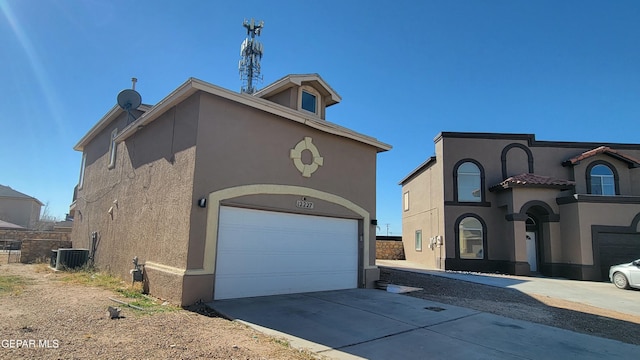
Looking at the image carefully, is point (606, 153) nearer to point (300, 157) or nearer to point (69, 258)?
point (300, 157)

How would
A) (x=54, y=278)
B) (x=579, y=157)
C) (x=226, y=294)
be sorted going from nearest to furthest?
(x=226, y=294) → (x=54, y=278) → (x=579, y=157)

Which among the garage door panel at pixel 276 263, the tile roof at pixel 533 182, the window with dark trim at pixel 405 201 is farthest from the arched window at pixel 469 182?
the garage door panel at pixel 276 263

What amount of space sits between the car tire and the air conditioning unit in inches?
867

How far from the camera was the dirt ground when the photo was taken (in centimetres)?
535

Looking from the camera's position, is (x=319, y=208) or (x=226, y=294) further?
(x=319, y=208)

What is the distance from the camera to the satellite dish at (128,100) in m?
14.7

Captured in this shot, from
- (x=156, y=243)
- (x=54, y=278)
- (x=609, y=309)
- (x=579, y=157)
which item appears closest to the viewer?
(x=156, y=243)

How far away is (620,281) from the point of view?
15.8m

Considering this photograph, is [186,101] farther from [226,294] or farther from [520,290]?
[520,290]

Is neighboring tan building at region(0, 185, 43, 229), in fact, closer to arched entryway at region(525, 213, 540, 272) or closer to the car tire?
arched entryway at region(525, 213, 540, 272)

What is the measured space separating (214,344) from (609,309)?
11557mm

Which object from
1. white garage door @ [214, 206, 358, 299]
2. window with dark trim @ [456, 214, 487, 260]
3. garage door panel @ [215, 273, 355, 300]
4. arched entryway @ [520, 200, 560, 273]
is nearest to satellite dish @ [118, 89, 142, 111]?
white garage door @ [214, 206, 358, 299]

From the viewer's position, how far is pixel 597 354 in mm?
6547

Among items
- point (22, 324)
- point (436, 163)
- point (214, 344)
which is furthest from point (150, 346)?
point (436, 163)
